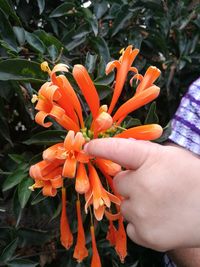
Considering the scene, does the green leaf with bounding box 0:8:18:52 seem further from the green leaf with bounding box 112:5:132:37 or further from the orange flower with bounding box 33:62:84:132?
the green leaf with bounding box 112:5:132:37

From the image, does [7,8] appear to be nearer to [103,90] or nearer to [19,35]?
[19,35]

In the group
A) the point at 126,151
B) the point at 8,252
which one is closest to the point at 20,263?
the point at 8,252

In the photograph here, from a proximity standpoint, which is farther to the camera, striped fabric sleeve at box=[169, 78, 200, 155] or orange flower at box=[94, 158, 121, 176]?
striped fabric sleeve at box=[169, 78, 200, 155]

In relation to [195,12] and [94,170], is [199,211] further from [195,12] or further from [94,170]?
[195,12]

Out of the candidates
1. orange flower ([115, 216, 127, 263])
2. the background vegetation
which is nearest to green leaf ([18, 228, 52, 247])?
the background vegetation

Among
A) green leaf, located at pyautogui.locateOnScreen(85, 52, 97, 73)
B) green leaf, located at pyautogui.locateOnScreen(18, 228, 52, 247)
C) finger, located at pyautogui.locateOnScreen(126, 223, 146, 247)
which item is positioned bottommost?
green leaf, located at pyautogui.locateOnScreen(18, 228, 52, 247)
